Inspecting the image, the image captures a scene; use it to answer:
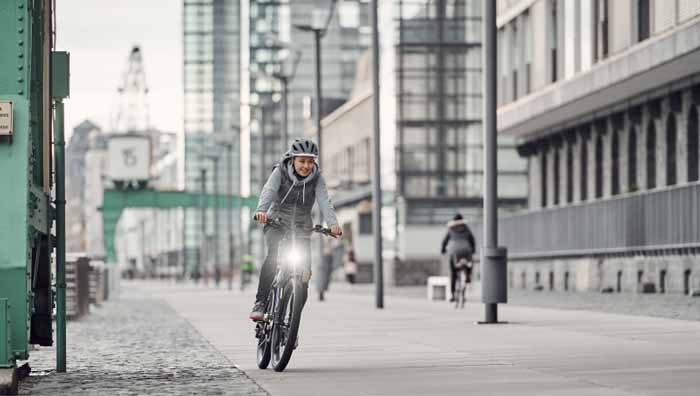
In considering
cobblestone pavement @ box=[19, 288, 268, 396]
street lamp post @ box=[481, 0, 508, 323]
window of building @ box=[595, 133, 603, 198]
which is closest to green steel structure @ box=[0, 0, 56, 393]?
cobblestone pavement @ box=[19, 288, 268, 396]

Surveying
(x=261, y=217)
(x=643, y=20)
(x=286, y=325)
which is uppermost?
(x=643, y=20)

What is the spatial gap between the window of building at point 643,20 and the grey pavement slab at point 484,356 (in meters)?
15.9

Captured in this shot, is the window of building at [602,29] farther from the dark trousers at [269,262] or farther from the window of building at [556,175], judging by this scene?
the dark trousers at [269,262]

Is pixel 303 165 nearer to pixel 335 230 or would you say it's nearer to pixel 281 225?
pixel 281 225

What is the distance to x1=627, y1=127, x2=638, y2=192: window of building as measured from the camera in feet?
150

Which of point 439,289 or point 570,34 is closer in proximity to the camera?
point 439,289

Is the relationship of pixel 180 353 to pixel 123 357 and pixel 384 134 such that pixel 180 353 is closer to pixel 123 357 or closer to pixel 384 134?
pixel 123 357

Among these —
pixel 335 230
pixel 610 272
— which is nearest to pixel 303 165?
pixel 335 230

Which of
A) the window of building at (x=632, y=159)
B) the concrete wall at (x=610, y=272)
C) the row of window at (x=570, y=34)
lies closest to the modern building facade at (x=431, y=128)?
the row of window at (x=570, y=34)

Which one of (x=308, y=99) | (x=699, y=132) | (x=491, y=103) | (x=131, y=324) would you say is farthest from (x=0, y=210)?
(x=308, y=99)

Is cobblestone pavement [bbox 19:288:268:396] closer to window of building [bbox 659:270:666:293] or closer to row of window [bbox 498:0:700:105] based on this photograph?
window of building [bbox 659:270:666:293]

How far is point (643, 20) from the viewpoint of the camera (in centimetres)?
4044

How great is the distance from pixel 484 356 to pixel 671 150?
27.9 m

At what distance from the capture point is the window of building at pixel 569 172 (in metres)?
53.2
